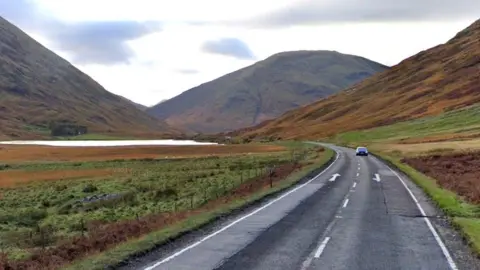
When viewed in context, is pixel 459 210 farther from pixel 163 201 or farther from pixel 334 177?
pixel 334 177

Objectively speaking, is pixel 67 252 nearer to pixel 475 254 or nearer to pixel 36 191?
pixel 475 254

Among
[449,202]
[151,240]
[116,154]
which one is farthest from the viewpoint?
[116,154]

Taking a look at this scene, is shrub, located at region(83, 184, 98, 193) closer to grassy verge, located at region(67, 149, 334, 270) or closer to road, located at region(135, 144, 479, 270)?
road, located at region(135, 144, 479, 270)

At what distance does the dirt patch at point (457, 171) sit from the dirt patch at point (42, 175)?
32622 millimetres

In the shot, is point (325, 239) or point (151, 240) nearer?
point (151, 240)

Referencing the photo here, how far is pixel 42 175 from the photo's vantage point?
6525 cm

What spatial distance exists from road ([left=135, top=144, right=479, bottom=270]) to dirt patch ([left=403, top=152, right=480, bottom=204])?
3.82m

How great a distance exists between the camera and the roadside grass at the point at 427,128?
392ft

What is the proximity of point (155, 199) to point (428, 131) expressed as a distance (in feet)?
326

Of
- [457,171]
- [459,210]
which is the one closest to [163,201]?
[459,210]

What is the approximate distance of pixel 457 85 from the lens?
18288cm

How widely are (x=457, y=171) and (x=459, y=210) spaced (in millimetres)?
22597

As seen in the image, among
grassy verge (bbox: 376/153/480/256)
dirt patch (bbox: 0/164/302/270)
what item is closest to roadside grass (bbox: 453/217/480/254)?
grassy verge (bbox: 376/153/480/256)

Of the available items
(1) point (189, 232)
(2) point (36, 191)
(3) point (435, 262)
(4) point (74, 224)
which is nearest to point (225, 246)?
(1) point (189, 232)
